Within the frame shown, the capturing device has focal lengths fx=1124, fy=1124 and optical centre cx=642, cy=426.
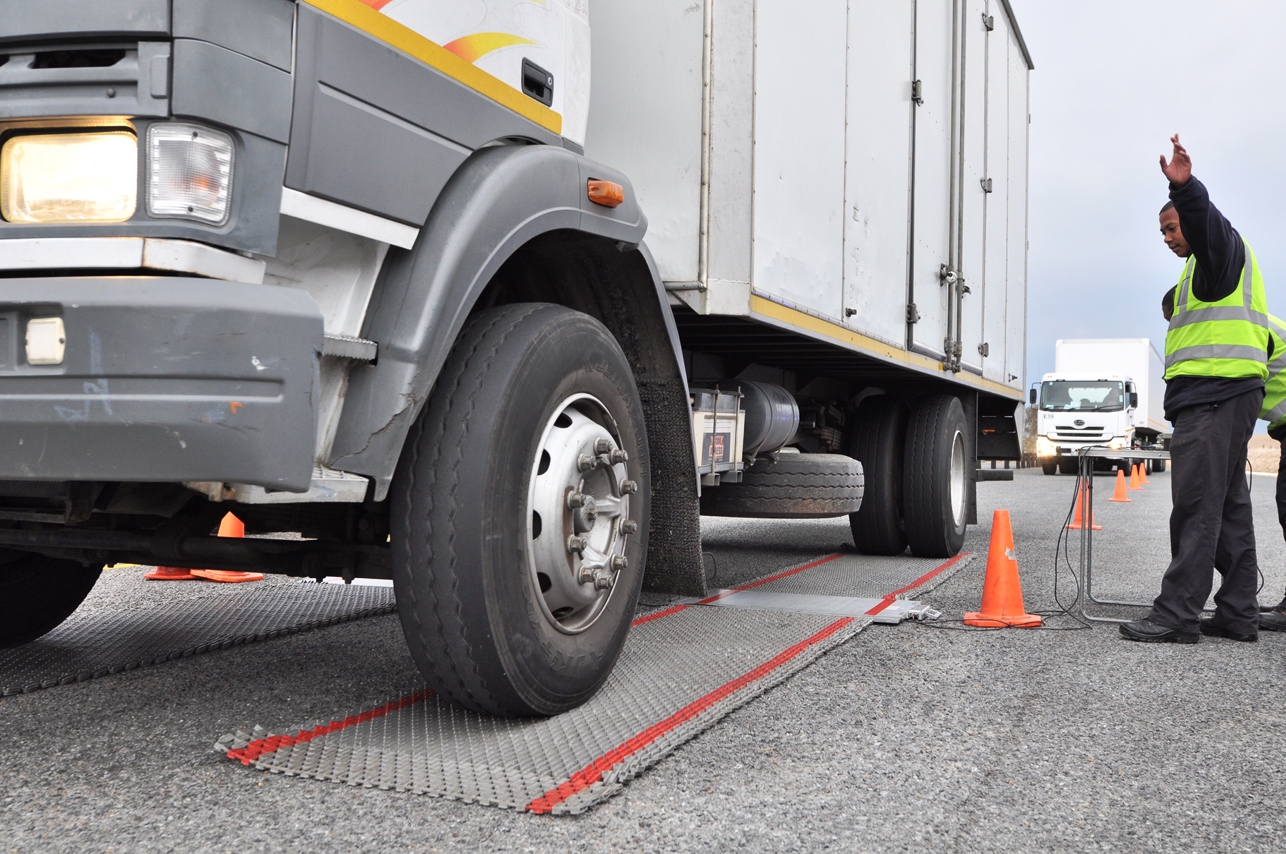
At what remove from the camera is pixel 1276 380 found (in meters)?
4.95

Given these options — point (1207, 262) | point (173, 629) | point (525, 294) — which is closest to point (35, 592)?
point (173, 629)

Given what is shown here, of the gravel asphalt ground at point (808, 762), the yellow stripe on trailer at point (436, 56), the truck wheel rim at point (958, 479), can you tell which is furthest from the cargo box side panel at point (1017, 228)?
the yellow stripe on trailer at point (436, 56)

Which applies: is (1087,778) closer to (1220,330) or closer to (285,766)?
(285,766)

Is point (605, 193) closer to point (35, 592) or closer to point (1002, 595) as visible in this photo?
point (35, 592)

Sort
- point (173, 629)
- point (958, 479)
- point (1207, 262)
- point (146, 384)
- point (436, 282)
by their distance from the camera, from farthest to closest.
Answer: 1. point (958, 479)
2. point (1207, 262)
3. point (173, 629)
4. point (436, 282)
5. point (146, 384)

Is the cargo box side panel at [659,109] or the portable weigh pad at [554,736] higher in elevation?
the cargo box side panel at [659,109]

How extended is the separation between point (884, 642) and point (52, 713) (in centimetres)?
280

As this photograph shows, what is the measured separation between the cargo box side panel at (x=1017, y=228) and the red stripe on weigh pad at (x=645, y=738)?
577 cm

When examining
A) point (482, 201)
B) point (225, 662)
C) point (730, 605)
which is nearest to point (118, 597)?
point (225, 662)

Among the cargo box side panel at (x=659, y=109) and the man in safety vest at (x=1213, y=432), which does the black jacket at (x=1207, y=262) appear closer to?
the man in safety vest at (x=1213, y=432)

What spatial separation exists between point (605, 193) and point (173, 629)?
2387 millimetres

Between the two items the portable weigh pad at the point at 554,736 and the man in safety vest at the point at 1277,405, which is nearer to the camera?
the portable weigh pad at the point at 554,736

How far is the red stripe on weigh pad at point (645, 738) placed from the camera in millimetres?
2344

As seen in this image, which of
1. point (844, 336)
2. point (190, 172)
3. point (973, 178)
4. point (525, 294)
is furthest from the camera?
point (973, 178)
